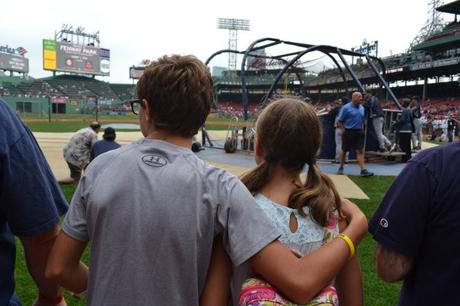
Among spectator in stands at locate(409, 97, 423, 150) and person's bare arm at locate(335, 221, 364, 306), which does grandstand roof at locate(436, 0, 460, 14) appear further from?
person's bare arm at locate(335, 221, 364, 306)

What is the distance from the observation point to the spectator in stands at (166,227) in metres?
1.34

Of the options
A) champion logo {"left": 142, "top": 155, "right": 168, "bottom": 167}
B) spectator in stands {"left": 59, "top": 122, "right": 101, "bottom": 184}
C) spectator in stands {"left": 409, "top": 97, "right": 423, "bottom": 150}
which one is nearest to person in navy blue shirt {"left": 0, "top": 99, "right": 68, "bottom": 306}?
champion logo {"left": 142, "top": 155, "right": 168, "bottom": 167}

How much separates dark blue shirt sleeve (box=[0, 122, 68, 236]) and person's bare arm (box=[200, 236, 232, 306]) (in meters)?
0.53

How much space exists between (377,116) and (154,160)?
12123 mm

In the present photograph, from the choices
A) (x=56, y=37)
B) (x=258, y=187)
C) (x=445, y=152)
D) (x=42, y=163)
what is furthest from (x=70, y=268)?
(x=56, y=37)

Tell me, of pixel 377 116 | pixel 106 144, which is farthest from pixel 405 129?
pixel 106 144

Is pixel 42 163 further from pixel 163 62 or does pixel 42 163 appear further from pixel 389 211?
pixel 389 211

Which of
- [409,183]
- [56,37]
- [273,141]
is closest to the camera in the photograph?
[409,183]

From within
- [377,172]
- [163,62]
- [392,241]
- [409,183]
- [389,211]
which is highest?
Answer: [163,62]

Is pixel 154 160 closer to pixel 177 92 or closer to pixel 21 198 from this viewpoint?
pixel 177 92

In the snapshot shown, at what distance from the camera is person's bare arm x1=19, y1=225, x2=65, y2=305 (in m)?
1.40

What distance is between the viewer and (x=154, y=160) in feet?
4.62

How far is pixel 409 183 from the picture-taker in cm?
143

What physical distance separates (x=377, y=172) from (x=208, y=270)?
32.9 feet
